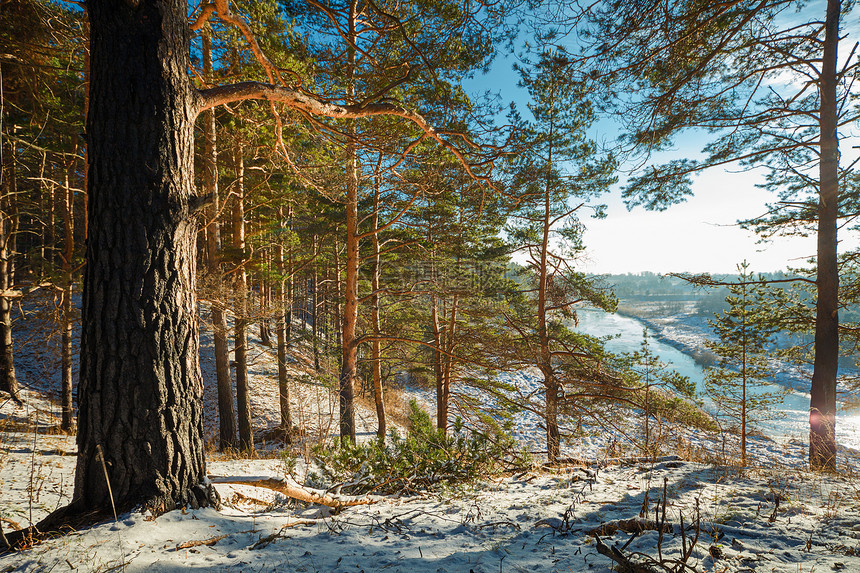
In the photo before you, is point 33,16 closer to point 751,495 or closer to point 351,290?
point 351,290

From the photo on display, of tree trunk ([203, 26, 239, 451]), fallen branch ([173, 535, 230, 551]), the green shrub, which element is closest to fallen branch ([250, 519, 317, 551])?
fallen branch ([173, 535, 230, 551])

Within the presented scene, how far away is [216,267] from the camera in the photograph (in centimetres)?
699

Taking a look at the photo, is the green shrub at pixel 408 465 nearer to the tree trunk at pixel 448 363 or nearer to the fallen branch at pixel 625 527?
the fallen branch at pixel 625 527

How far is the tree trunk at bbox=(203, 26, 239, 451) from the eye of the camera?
6.15 metres

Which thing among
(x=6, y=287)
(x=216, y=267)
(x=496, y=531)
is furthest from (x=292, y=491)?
(x=6, y=287)

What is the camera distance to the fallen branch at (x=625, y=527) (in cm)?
184

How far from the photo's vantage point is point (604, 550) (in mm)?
1496

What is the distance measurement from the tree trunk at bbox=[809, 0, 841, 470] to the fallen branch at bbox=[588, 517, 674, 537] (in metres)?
6.74

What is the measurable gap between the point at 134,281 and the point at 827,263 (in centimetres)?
1019

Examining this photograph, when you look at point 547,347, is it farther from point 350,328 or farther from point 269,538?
point 269,538

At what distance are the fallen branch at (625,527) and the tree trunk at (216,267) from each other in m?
6.11

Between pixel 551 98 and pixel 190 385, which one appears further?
pixel 551 98

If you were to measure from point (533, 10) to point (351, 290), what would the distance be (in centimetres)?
530

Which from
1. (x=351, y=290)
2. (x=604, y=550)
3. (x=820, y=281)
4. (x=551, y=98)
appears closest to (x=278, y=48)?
(x=351, y=290)
